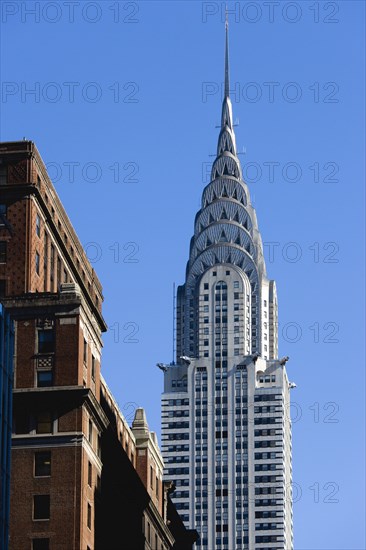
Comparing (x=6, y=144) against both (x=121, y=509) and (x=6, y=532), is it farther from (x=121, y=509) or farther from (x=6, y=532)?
(x=6, y=532)

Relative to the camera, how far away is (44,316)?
422ft

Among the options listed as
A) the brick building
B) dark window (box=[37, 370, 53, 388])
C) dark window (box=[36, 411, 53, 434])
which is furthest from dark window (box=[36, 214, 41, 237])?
dark window (box=[36, 411, 53, 434])

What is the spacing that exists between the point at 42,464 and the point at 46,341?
892 centimetres

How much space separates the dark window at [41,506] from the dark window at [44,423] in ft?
15.5

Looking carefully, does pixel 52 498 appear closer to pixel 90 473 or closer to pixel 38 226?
pixel 90 473

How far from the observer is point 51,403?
12675 cm

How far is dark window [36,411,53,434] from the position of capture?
413 feet

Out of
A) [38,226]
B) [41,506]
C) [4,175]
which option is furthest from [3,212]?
[41,506]

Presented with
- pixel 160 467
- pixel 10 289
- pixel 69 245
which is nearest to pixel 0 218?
pixel 10 289

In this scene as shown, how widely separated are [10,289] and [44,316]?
7506 millimetres

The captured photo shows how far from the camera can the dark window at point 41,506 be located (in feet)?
405

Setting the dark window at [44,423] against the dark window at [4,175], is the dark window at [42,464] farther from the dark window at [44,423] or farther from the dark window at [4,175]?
the dark window at [4,175]

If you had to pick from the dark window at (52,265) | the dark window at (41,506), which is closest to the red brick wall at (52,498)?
the dark window at (41,506)

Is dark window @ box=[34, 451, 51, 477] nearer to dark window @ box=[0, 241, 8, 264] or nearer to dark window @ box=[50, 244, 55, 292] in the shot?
dark window @ box=[0, 241, 8, 264]
